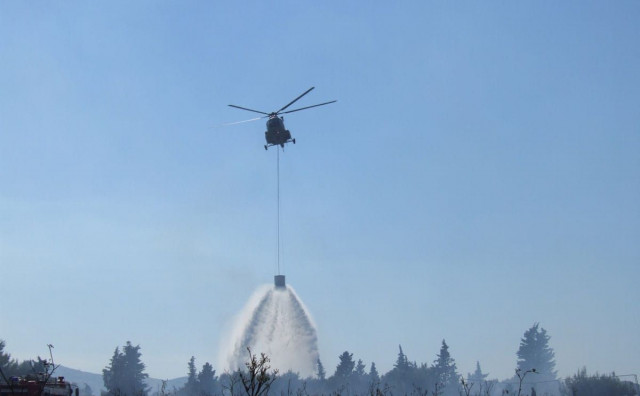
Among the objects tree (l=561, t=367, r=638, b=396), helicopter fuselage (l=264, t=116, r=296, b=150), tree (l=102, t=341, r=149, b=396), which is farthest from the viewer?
tree (l=102, t=341, r=149, b=396)

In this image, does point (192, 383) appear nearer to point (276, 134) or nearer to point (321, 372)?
point (321, 372)

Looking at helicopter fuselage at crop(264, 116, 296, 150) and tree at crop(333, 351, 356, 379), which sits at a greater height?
helicopter fuselage at crop(264, 116, 296, 150)

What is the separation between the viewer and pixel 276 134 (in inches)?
2928

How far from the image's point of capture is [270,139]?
74812 millimetres

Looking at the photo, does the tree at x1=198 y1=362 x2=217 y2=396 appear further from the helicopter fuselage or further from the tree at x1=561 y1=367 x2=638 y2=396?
the helicopter fuselage

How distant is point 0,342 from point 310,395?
67.3 metres

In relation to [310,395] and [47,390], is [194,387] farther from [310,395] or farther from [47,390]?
[47,390]

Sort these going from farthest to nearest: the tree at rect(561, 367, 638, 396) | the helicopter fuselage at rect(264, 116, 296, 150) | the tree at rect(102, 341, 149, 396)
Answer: the tree at rect(102, 341, 149, 396) → the tree at rect(561, 367, 638, 396) → the helicopter fuselage at rect(264, 116, 296, 150)

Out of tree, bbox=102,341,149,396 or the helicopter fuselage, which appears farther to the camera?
tree, bbox=102,341,149,396

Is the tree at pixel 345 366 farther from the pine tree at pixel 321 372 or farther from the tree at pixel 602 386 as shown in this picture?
the tree at pixel 602 386

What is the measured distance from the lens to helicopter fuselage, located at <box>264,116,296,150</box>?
74.2 metres

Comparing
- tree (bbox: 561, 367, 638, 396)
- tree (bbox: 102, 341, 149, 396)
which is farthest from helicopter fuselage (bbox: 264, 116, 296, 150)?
tree (bbox: 102, 341, 149, 396)

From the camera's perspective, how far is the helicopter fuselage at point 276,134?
74.2 m

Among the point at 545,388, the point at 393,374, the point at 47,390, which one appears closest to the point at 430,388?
the point at 393,374
